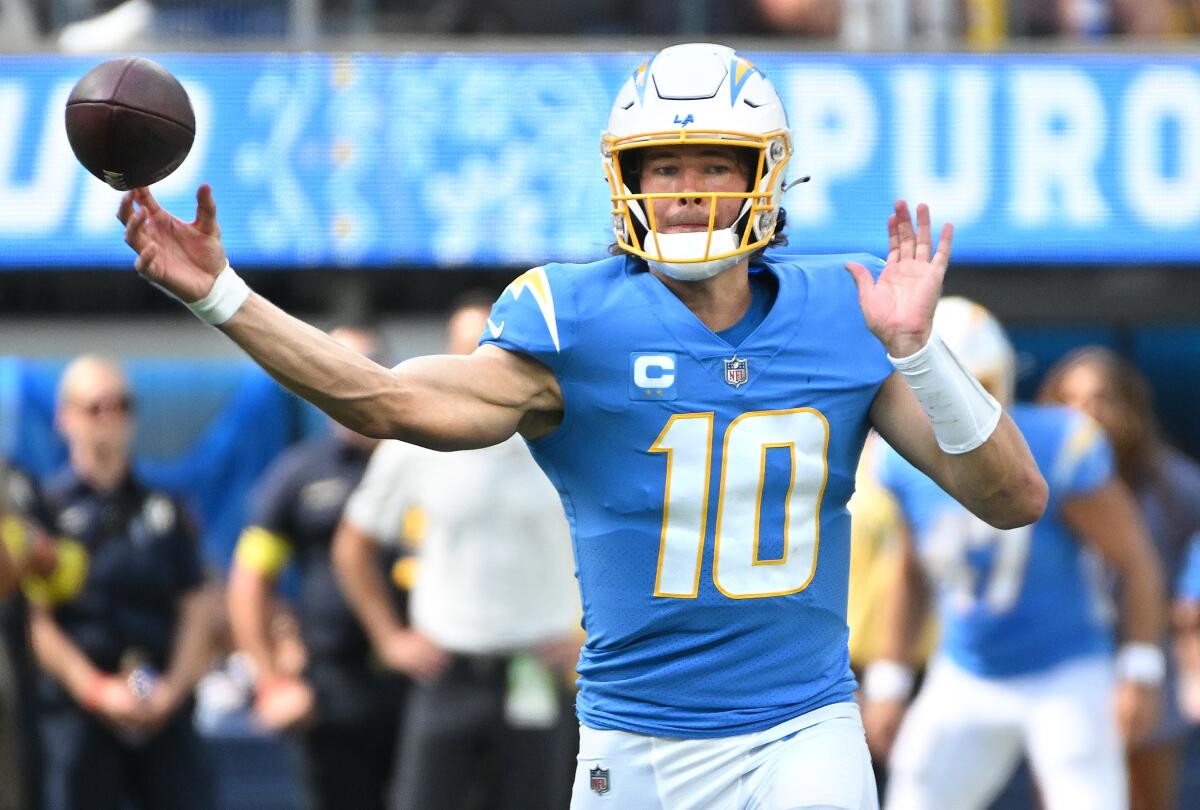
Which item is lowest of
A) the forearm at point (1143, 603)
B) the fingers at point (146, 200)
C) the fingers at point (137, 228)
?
the forearm at point (1143, 603)

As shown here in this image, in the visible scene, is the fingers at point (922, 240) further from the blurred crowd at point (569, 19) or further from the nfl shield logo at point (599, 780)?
the blurred crowd at point (569, 19)

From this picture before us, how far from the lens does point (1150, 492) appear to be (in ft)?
23.2

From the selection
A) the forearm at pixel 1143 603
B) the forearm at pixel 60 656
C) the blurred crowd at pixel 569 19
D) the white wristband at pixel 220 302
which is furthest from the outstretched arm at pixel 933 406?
the blurred crowd at pixel 569 19

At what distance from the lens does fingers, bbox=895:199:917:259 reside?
373 cm

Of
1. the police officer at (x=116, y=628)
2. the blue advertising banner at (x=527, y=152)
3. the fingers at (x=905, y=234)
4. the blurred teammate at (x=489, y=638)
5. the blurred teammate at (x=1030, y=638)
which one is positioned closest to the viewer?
the fingers at (x=905, y=234)

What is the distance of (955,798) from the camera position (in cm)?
595

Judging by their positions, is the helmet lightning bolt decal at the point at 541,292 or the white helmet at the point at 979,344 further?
the white helmet at the point at 979,344

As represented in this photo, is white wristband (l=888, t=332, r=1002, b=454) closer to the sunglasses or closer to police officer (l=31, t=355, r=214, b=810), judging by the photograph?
police officer (l=31, t=355, r=214, b=810)

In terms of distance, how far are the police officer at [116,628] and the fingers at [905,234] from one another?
3.88 m

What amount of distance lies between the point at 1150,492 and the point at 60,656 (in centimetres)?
358

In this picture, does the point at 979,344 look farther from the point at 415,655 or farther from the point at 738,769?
the point at 738,769

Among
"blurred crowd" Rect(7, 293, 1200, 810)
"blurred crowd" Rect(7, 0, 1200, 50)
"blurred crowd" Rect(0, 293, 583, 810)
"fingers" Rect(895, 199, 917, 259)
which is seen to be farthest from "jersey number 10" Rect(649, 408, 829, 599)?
"blurred crowd" Rect(7, 0, 1200, 50)

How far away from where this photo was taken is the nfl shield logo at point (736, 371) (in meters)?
3.79

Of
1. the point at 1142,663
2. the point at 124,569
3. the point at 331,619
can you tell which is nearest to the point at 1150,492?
the point at 1142,663
